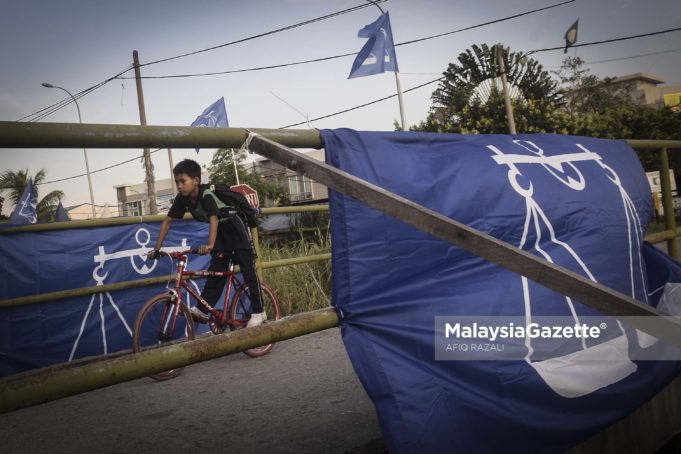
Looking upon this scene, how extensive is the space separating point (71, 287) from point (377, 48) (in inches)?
459

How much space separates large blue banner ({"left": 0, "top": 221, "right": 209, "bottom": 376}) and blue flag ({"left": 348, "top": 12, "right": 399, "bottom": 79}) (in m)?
10.3

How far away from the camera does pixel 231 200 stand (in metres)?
4.30

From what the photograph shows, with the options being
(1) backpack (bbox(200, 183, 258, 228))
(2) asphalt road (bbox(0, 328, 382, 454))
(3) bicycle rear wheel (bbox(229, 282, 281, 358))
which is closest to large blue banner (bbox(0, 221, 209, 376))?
(3) bicycle rear wheel (bbox(229, 282, 281, 358))

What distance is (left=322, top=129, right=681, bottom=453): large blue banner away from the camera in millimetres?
1360

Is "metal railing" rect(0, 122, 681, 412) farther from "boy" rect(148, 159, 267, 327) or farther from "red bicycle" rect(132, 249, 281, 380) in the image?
"red bicycle" rect(132, 249, 281, 380)

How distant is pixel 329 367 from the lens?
379 centimetres

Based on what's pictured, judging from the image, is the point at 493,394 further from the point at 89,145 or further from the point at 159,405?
the point at 159,405

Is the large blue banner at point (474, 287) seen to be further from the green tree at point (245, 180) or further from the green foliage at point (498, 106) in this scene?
the green tree at point (245, 180)

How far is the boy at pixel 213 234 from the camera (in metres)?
3.84

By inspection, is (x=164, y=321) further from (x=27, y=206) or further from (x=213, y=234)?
(x=27, y=206)

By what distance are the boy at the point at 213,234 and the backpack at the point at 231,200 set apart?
4 centimetres

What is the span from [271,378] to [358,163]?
104 inches

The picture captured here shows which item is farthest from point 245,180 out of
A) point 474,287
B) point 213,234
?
point 474,287

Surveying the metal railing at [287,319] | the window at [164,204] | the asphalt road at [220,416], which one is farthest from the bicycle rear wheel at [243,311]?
the window at [164,204]
